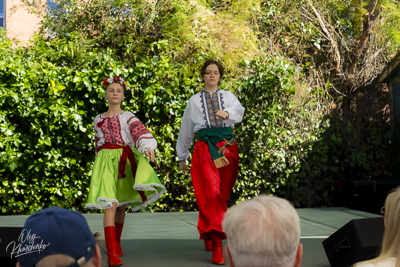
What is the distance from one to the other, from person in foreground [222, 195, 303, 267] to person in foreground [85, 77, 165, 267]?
3426 millimetres

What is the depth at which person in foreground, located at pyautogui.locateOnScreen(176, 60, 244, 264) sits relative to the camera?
17.1 feet

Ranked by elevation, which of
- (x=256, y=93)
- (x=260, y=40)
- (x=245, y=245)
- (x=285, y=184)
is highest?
(x=260, y=40)

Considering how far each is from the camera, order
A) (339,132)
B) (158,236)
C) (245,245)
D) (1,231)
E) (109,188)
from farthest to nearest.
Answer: (339,132) → (158,236) → (109,188) → (1,231) → (245,245)

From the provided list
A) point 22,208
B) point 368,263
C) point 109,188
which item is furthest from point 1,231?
point 22,208

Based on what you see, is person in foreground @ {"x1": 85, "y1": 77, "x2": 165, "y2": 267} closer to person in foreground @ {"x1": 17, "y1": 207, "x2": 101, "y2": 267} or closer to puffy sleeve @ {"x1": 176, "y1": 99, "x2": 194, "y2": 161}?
puffy sleeve @ {"x1": 176, "y1": 99, "x2": 194, "y2": 161}

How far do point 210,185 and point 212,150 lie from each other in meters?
0.31

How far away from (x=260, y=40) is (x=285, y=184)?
10.00ft

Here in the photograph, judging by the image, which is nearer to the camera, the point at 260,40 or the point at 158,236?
the point at 158,236

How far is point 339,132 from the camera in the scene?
10547 millimetres

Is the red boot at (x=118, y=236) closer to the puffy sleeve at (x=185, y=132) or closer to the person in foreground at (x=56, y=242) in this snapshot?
the puffy sleeve at (x=185, y=132)

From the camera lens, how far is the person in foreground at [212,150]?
17.1 ft

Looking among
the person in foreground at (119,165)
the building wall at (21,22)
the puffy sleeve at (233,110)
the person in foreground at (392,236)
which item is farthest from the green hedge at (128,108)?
the person in foreground at (392,236)

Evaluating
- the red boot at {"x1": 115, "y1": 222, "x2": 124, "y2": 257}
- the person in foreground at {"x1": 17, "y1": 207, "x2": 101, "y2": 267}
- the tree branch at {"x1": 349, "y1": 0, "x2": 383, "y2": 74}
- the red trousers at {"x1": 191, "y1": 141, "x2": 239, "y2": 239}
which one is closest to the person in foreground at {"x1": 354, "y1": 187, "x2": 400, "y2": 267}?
the person in foreground at {"x1": 17, "y1": 207, "x2": 101, "y2": 267}

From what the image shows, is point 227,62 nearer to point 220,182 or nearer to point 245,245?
point 220,182
